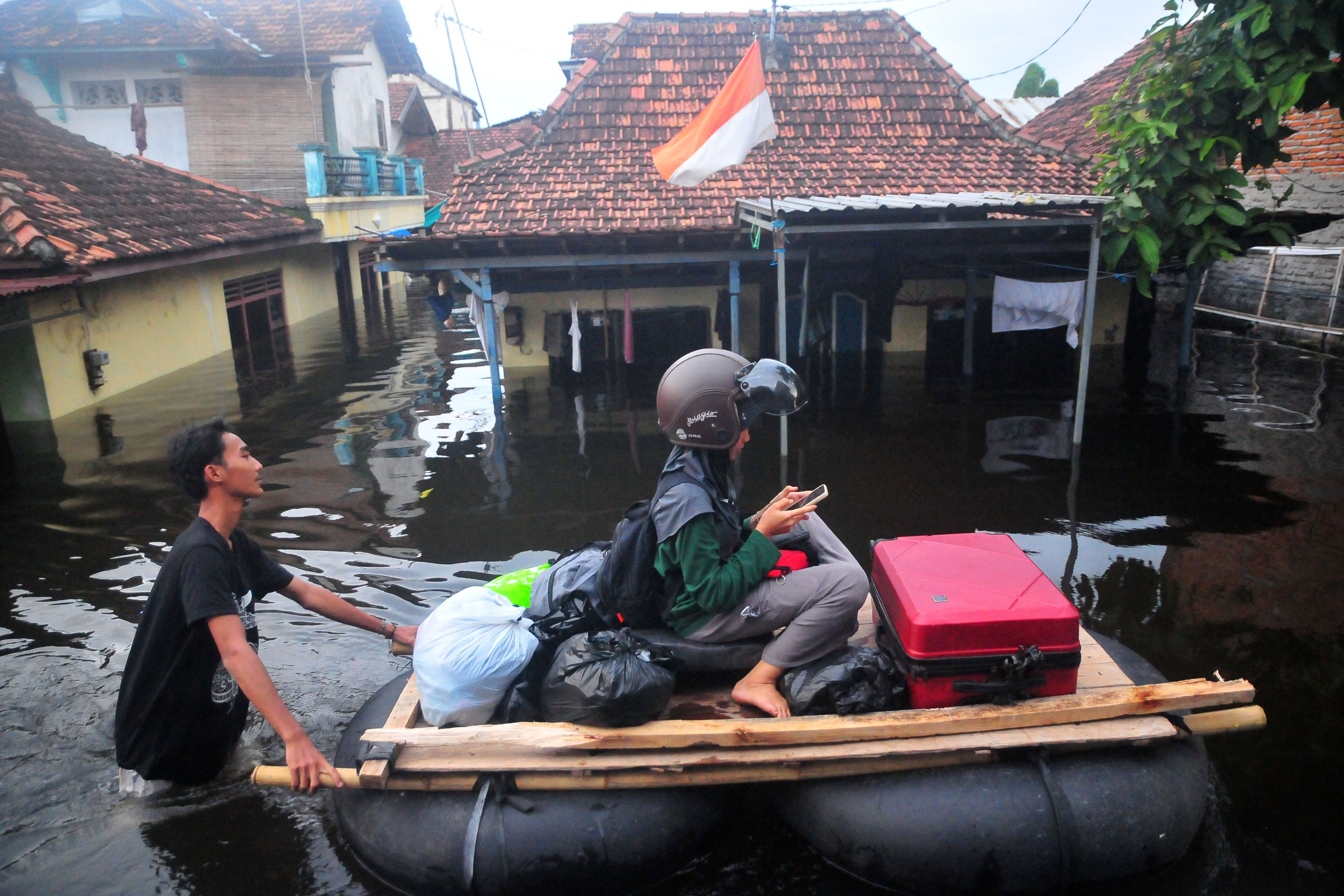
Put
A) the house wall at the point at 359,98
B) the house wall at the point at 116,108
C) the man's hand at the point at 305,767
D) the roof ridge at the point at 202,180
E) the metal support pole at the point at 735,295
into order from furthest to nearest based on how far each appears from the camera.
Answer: the house wall at the point at 359,98
the house wall at the point at 116,108
the roof ridge at the point at 202,180
the metal support pole at the point at 735,295
the man's hand at the point at 305,767

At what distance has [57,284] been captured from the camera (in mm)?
9477

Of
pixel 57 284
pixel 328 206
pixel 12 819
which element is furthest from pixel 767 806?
pixel 328 206

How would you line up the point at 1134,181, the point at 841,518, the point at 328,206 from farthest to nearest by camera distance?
the point at 328,206 < the point at 1134,181 < the point at 841,518

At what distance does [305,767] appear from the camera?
3.17 metres

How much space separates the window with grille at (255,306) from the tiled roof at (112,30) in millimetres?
5085

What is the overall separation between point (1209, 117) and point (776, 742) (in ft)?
22.9

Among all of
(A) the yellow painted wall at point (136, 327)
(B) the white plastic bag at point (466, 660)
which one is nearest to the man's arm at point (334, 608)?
(B) the white plastic bag at point (466, 660)

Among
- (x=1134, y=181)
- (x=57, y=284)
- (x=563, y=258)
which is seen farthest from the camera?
(x=563, y=258)

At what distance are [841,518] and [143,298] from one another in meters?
11.4

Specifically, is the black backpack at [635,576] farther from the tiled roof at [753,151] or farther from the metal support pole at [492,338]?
the tiled roof at [753,151]

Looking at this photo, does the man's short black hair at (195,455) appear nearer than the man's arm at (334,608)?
Yes

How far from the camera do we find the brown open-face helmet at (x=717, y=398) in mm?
3537

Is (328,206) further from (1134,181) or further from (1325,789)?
(1325,789)

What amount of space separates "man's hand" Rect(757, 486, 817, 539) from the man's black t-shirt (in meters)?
2.04
